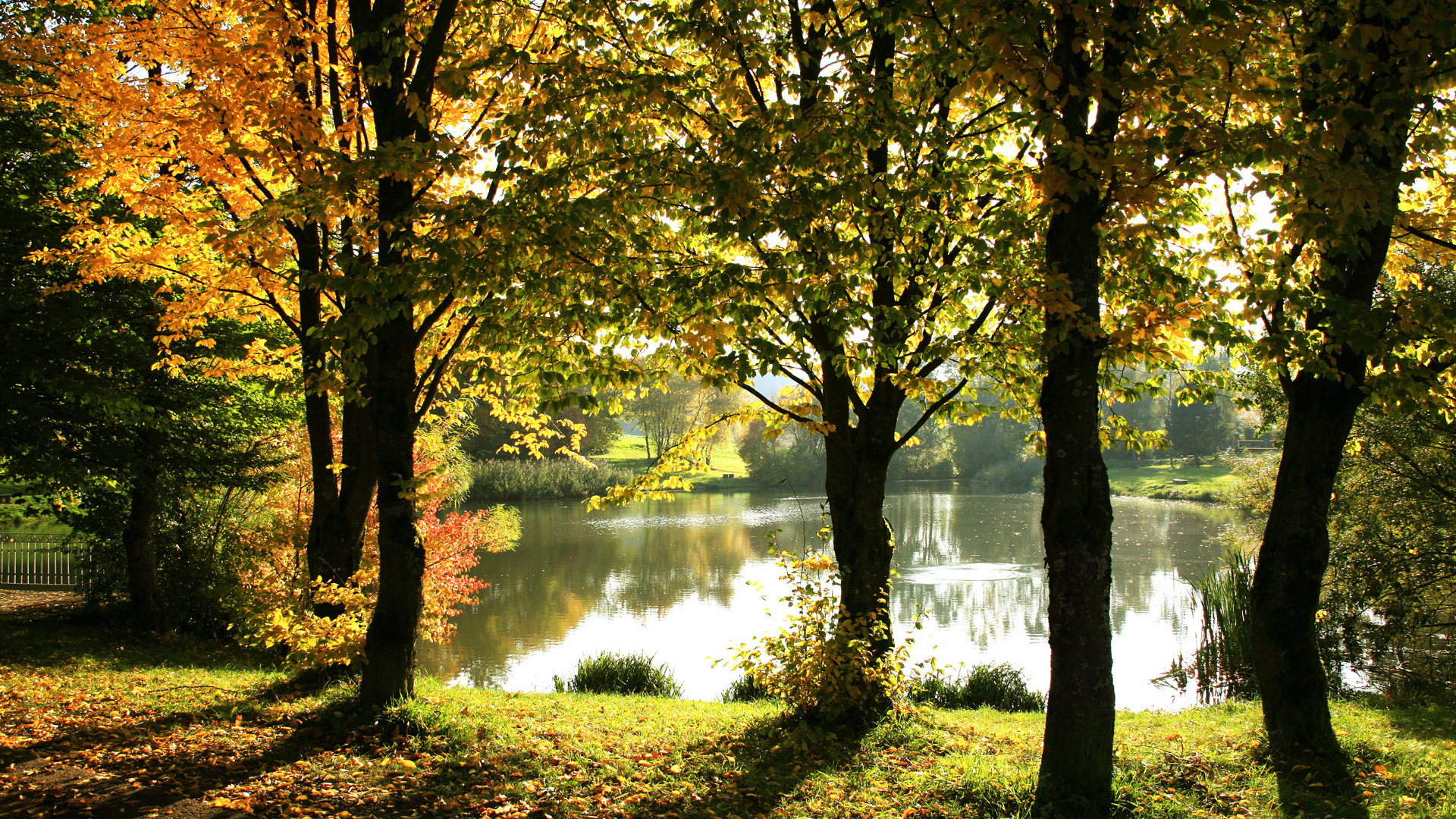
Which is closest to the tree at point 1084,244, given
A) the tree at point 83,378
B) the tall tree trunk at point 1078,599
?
the tall tree trunk at point 1078,599

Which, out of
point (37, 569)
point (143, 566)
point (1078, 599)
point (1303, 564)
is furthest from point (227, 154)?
point (37, 569)

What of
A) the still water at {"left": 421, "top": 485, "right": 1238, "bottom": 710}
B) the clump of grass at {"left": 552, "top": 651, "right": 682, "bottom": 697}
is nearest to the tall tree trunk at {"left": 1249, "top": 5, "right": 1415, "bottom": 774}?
the still water at {"left": 421, "top": 485, "right": 1238, "bottom": 710}

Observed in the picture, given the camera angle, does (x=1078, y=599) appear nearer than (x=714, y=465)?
Yes

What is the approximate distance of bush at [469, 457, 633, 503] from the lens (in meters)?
34.9

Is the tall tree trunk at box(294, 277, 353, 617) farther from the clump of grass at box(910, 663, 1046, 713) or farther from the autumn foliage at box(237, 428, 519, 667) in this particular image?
the clump of grass at box(910, 663, 1046, 713)

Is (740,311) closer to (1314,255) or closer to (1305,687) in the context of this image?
(1314,255)

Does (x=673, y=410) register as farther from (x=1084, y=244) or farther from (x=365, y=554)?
(x=1084, y=244)

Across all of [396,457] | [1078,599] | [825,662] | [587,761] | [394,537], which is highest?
[396,457]

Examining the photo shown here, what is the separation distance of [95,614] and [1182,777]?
13.2 m

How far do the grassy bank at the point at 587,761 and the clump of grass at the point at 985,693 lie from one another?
2.69m

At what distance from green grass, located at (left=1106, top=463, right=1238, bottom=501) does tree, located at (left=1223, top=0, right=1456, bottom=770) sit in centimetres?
3603

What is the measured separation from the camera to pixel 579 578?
19.0 m

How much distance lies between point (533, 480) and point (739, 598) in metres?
21.4

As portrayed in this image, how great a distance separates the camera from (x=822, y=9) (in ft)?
19.8
